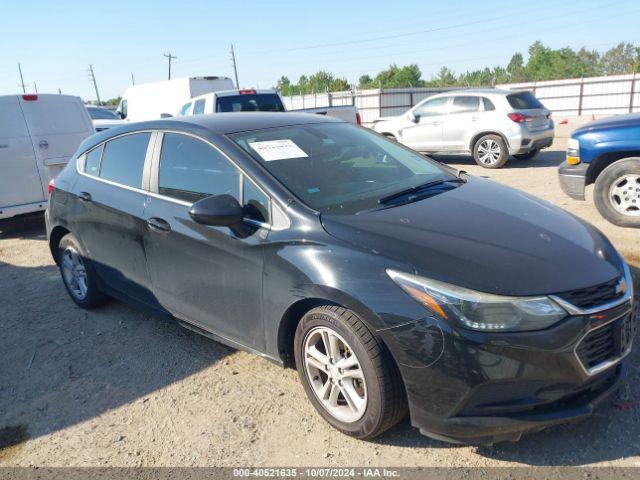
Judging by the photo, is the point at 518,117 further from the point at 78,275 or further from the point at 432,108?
the point at 78,275

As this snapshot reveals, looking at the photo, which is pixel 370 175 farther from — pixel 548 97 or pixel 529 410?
pixel 548 97

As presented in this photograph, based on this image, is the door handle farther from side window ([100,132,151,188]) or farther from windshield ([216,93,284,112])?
windshield ([216,93,284,112])

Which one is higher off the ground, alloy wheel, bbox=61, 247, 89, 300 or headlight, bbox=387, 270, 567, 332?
headlight, bbox=387, 270, 567, 332

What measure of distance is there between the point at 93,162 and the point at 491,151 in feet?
28.7

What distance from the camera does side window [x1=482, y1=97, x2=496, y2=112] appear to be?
10.8 meters

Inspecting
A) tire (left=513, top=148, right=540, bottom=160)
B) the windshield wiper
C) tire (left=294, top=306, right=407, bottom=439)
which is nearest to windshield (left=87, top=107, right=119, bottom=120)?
tire (left=513, top=148, right=540, bottom=160)

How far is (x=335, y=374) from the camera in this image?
8.77 feet

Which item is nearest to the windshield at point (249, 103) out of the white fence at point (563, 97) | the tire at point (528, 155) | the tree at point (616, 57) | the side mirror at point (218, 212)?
the tire at point (528, 155)

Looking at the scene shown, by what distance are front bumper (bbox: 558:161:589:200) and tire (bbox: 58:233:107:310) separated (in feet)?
17.4

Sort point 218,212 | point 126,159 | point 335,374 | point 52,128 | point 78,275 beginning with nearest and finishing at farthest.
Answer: point 335,374 → point 218,212 → point 126,159 → point 78,275 → point 52,128

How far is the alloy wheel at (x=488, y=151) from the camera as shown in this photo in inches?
429

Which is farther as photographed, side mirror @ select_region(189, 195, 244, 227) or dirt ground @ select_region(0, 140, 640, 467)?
side mirror @ select_region(189, 195, 244, 227)

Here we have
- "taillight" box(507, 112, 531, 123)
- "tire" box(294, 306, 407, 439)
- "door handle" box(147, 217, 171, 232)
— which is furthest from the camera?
"taillight" box(507, 112, 531, 123)

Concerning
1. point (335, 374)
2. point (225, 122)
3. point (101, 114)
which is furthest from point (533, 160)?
point (101, 114)
